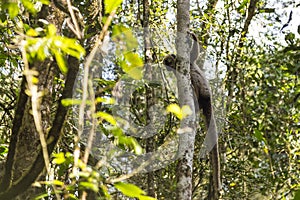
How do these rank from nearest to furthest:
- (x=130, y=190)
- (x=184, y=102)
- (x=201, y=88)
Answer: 1. (x=130, y=190)
2. (x=184, y=102)
3. (x=201, y=88)

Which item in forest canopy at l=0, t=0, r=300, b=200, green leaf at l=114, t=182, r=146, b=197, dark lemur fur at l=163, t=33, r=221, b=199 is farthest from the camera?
dark lemur fur at l=163, t=33, r=221, b=199

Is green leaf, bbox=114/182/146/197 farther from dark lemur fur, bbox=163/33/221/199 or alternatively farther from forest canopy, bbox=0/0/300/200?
dark lemur fur, bbox=163/33/221/199

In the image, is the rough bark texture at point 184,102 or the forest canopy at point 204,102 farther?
the forest canopy at point 204,102

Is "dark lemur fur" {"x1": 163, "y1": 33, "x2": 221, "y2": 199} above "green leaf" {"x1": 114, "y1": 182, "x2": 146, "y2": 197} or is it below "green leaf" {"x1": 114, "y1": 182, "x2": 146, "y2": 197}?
above

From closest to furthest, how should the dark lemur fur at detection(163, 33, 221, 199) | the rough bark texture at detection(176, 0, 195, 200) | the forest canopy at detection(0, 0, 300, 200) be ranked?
1. the rough bark texture at detection(176, 0, 195, 200)
2. the forest canopy at detection(0, 0, 300, 200)
3. the dark lemur fur at detection(163, 33, 221, 199)

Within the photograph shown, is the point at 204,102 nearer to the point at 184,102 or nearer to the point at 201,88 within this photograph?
the point at 201,88

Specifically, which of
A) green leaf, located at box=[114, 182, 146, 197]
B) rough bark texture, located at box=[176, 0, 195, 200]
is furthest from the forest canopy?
green leaf, located at box=[114, 182, 146, 197]

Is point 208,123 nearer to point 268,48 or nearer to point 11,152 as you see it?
point 268,48

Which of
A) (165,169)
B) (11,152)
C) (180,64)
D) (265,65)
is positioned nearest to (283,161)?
(265,65)

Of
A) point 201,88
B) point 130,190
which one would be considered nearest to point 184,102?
point 201,88

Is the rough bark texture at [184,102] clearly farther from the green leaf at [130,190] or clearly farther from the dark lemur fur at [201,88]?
the green leaf at [130,190]

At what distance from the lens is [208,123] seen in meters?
3.55

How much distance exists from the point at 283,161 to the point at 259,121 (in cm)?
43

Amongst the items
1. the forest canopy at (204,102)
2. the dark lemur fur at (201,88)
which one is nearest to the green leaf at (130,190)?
the forest canopy at (204,102)
